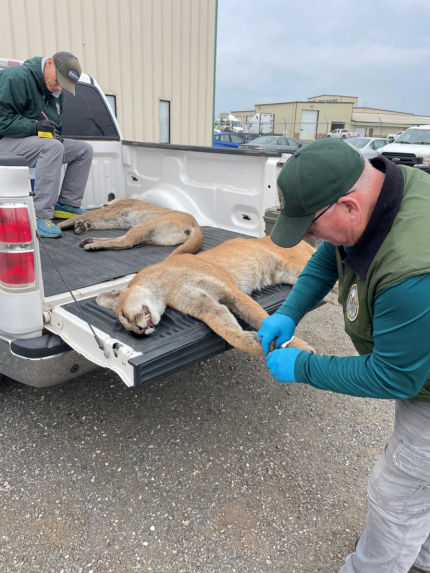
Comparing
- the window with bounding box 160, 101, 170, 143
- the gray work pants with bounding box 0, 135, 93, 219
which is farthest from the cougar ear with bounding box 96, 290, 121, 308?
the window with bounding box 160, 101, 170, 143

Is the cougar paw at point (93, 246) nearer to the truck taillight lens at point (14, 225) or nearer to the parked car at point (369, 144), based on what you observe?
the truck taillight lens at point (14, 225)

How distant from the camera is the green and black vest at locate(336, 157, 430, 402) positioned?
143 centimetres

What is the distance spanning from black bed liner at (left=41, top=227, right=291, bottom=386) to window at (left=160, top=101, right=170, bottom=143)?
301 inches

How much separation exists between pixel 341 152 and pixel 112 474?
237 centimetres

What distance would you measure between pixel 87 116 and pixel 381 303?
200 inches

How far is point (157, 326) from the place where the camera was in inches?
109

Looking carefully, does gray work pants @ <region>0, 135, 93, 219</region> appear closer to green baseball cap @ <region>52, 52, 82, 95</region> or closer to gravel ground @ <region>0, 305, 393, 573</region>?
green baseball cap @ <region>52, 52, 82, 95</region>

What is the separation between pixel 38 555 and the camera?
7.39ft

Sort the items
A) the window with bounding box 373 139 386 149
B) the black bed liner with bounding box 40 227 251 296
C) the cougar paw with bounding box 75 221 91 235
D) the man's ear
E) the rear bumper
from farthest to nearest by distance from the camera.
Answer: the window with bounding box 373 139 386 149 → the cougar paw with bounding box 75 221 91 235 → the black bed liner with bounding box 40 227 251 296 → the rear bumper → the man's ear

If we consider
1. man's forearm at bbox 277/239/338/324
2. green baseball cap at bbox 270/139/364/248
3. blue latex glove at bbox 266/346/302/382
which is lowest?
blue latex glove at bbox 266/346/302/382

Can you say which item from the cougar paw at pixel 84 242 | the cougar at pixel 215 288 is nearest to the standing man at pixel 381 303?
the cougar at pixel 215 288

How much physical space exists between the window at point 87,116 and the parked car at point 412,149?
13553 mm

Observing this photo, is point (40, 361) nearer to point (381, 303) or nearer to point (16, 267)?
point (16, 267)

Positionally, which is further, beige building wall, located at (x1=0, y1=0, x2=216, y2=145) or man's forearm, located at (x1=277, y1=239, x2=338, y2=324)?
beige building wall, located at (x1=0, y1=0, x2=216, y2=145)
